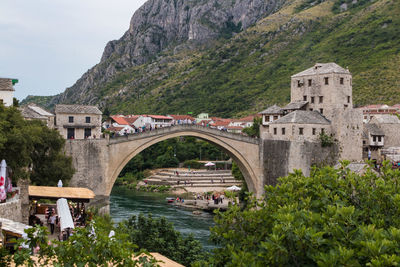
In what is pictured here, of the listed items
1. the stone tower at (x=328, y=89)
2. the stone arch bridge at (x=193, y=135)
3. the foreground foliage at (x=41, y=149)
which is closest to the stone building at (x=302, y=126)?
the stone arch bridge at (x=193, y=135)

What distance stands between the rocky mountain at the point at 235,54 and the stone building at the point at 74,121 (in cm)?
4008

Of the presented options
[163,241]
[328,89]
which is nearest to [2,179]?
[163,241]

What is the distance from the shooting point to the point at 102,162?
94.6 ft

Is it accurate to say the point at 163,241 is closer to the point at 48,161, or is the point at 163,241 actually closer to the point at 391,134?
the point at 48,161

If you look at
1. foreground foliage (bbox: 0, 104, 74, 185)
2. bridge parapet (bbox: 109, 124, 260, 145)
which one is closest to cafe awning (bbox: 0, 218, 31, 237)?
foreground foliage (bbox: 0, 104, 74, 185)

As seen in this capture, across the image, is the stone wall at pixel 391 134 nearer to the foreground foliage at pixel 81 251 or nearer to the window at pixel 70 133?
the window at pixel 70 133

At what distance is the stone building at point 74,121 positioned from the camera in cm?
3525

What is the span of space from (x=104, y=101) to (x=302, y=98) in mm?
95673

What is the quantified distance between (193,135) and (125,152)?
6.82 m

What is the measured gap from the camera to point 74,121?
35906 mm

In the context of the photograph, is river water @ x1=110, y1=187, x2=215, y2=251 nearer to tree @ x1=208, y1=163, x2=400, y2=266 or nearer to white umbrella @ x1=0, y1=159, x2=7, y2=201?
white umbrella @ x1=0, y1=159, x2=7, y2=201

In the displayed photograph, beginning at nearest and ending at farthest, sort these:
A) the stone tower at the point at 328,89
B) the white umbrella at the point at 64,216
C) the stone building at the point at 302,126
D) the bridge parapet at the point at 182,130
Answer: the white umbrella at the point at 64,216 < the bridge parapet at the point at 182,130 < the stone building at the point at 302,126 < the stone tower at the point at 328,89

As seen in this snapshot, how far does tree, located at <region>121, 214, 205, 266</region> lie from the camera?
704 inches

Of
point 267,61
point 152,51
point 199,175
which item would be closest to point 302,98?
point 199,175
